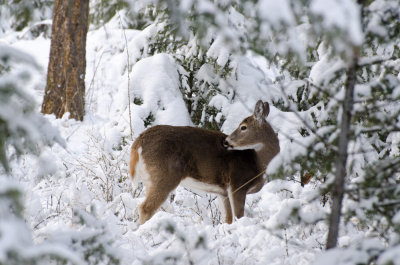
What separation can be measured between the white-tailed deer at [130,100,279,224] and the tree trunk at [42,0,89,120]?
334 centimetres

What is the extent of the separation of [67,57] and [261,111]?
3.97 m

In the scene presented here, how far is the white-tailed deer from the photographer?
5.23 metres

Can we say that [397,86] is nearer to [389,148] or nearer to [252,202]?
[389,148]

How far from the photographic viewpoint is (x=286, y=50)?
2312 mm

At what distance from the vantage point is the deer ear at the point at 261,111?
5926 millimetres

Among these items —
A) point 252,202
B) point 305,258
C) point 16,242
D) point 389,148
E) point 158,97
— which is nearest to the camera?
point 16,242

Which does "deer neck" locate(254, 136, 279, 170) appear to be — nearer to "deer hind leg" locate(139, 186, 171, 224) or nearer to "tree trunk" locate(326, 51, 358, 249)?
"deer hind leg" locate(139, 186, 171, 224)

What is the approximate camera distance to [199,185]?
559cm

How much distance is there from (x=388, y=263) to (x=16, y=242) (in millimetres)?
1219

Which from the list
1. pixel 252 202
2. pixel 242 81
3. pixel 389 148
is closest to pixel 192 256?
pixel 389 148

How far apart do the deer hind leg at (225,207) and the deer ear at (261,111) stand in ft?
3.46

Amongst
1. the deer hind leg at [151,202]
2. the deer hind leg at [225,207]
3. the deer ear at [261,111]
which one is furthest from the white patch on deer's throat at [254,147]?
the deer hind leg at [151,202]

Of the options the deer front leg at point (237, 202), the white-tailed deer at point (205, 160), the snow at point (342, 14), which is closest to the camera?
the snow at point (342, 14)

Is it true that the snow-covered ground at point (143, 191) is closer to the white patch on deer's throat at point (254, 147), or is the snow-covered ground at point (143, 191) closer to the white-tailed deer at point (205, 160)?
the white-tailed deer at point (205, 160)
